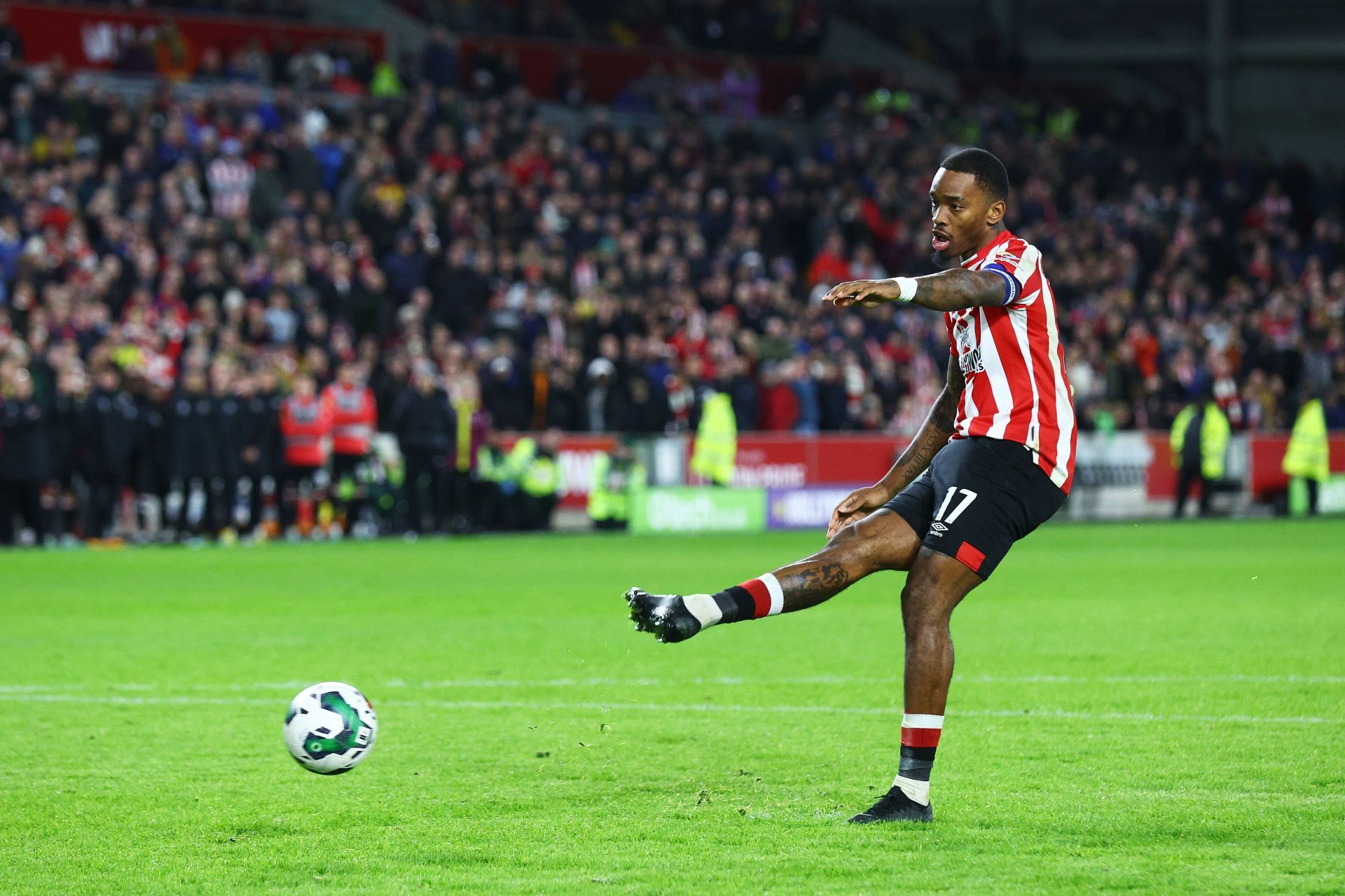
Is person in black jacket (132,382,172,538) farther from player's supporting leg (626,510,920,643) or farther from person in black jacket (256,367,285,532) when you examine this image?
player's supporting leg (626,510,920,643)

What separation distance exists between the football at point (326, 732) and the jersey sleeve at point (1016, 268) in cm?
263

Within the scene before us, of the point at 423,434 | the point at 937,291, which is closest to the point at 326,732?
the point at 937,291

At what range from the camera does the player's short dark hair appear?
579 centimetres

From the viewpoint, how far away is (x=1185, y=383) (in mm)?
27594

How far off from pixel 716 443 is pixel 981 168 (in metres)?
16.4

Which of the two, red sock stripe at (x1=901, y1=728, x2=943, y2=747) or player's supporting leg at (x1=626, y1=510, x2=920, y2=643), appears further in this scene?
red sock stripe at (x1=901, y1=728, x2=943, y2=747)

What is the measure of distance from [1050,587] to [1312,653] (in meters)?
4.67

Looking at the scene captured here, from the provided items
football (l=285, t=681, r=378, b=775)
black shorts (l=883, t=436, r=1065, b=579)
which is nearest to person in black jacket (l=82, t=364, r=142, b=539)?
football (l=285, t=681, r=378, b=775)

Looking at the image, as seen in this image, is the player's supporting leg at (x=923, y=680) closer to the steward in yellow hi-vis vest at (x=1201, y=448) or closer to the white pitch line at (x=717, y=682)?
the white pitch line at (x=717, y=682)

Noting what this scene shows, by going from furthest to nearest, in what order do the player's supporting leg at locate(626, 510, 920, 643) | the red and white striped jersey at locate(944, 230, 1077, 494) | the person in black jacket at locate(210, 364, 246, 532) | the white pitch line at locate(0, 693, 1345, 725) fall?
the person in black jacket at locate(210, 364, 246, 532)
the white pitch line at locate(0, 693, 1345, 725)
the red and white striped jersey at locate(944, 230, 1077, 494)
the player's supporting leg at locate(626, 510, 920, 643)

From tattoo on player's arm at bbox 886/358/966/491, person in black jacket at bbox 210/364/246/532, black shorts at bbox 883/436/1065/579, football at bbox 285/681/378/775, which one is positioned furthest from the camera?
person in black jacket at bbox 210/364/246/532

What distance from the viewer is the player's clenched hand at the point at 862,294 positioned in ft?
16.5

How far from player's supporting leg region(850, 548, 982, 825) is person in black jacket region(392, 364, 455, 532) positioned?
15475 mm

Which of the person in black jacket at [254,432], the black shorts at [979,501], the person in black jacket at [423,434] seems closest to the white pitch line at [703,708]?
the black shorts at [979,501]
